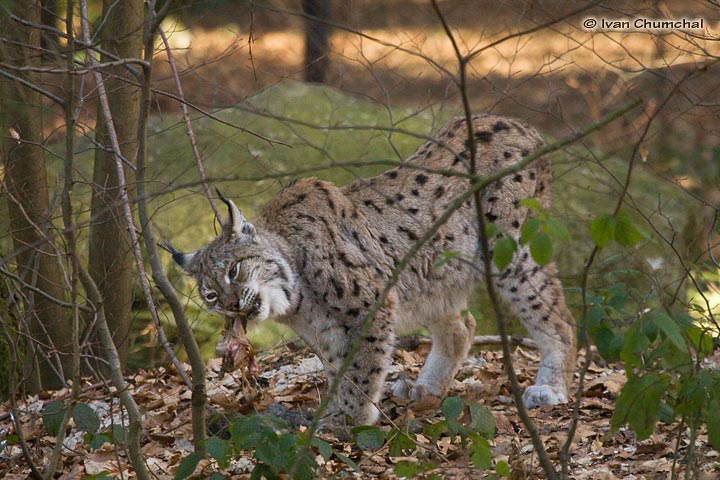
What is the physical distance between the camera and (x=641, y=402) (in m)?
2.88

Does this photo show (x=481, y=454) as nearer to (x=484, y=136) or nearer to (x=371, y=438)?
(x=371, y=438)

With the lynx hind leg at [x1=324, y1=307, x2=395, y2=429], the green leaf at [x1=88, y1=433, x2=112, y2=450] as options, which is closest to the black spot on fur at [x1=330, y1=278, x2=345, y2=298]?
the lynx hind leg at [x1=324, y1=307, x2=395, y2=429]

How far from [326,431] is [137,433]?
6.24ft

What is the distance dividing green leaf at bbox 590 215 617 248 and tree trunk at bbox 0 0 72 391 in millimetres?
2700

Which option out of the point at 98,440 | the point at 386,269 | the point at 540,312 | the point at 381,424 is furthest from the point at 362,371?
the point at 98,440

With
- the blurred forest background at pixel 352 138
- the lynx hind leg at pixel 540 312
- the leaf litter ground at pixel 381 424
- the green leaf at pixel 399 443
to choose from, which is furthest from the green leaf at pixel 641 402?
the lynx hind leg at pixel 540 312

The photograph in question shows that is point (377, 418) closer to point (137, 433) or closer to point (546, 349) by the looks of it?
point (546, 349)

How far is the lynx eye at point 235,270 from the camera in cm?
533

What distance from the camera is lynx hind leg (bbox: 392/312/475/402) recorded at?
5.93 meters

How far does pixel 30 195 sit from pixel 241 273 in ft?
4.89

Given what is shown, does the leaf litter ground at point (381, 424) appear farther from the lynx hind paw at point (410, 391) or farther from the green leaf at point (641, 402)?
the green leaf at point (641, 402)

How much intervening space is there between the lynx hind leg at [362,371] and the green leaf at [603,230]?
298 centimetres

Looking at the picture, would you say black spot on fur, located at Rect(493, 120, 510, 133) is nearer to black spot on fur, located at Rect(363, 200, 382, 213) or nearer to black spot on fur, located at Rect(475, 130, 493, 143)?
black spot on fur, located at Rect(475, 130, 493, 143)

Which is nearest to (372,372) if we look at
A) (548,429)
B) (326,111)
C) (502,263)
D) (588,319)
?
(548,429)
